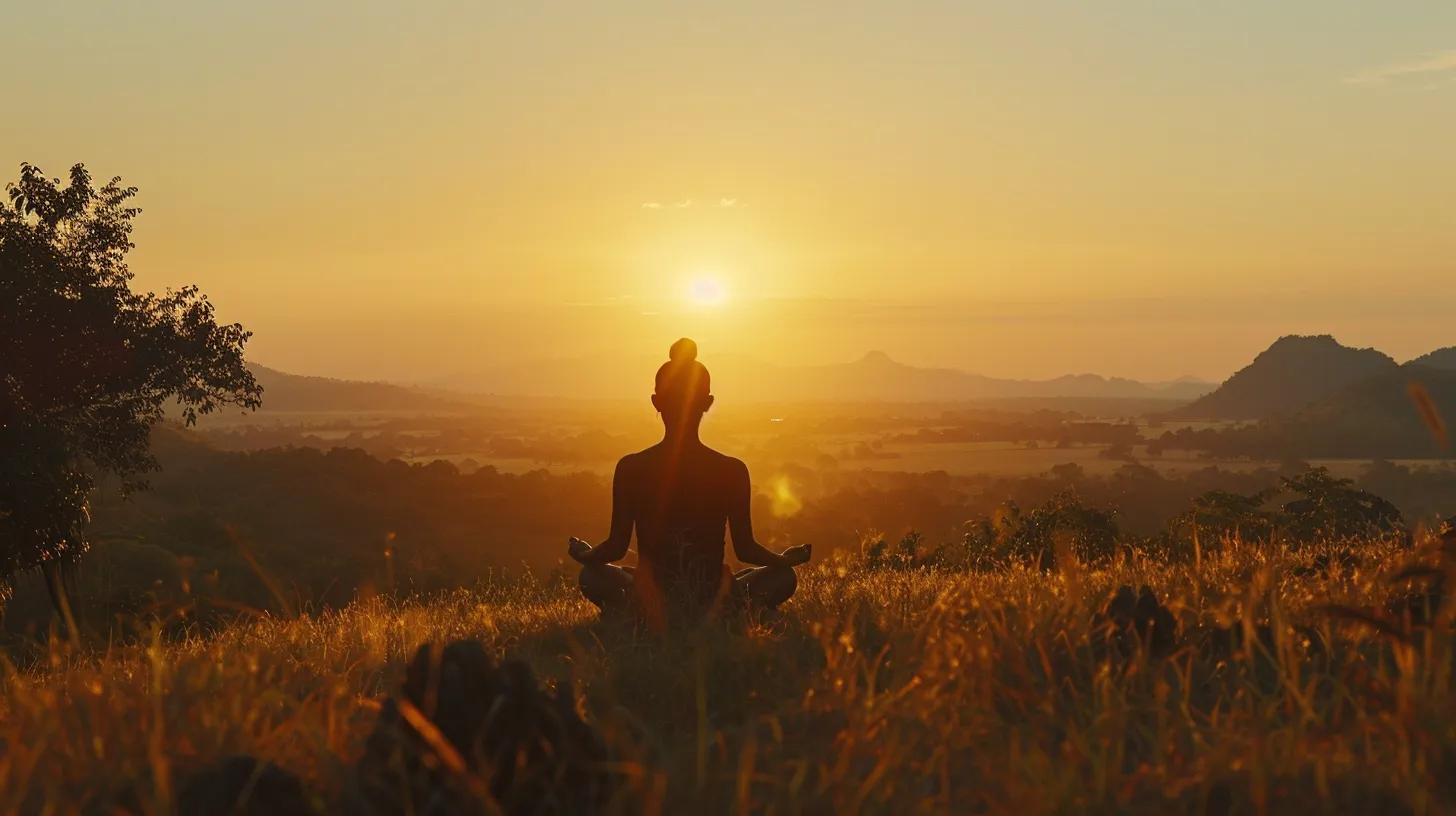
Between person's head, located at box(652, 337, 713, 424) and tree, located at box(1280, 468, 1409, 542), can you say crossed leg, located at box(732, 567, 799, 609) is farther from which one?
tree, located at box(1280, 468, 1409, 542)

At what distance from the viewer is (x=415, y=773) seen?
364 cm

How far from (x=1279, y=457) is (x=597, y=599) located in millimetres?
178542

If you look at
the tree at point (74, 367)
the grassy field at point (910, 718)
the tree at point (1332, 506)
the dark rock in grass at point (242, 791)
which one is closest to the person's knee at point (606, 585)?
the grassy field at point (910, 718)

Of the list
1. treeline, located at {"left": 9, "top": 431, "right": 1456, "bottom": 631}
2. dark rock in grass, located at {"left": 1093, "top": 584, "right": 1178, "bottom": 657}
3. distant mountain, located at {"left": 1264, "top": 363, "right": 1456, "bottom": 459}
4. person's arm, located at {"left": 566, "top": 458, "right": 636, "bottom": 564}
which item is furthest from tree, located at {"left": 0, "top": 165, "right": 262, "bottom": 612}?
distant mountain, located at {"left": 1264, "top": 363, "right": 1456, "bottom": 459}

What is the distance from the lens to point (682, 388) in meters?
9.36

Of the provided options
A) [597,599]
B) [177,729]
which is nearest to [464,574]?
[597,599]

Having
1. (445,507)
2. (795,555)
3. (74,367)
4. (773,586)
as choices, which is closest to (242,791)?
(773,586)

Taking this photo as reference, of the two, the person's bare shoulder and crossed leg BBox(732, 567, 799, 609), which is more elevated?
the person's bare shoulder

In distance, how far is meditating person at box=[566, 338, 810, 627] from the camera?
8.95 metres

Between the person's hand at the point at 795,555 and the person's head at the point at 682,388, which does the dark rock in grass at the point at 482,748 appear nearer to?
the person's hand at the point at 795,555

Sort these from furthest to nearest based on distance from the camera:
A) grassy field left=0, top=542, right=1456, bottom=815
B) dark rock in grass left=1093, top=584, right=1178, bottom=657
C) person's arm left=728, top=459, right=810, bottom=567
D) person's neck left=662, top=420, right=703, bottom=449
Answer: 1. person's neck left=662, top=420, right=703, bottom=449
2. person's arm left=728, top=459, right=810, bottom=567
3. dark rock in grass left=1093, top=584, right=1178, bottom=657
4. grassy field left=0, top=542, right=1456, bottom=815

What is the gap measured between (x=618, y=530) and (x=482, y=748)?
5563mm

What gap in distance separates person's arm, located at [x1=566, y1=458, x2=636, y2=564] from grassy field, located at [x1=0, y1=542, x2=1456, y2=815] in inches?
90.3

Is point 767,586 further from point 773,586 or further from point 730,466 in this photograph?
point 730,466
